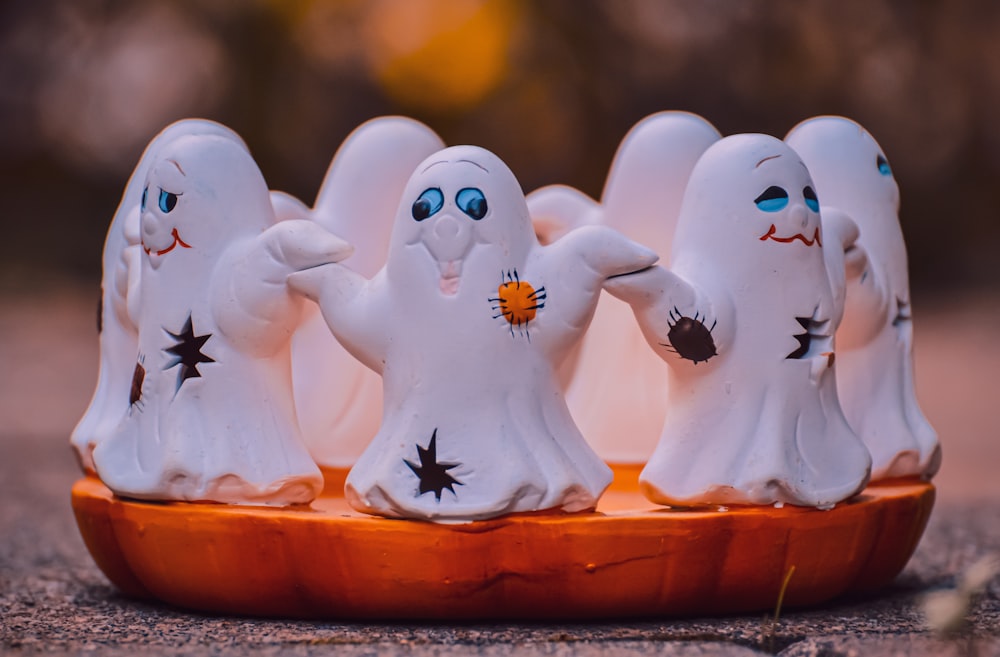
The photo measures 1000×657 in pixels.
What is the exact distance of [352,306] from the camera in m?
2.87

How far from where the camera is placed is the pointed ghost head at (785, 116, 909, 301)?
136 inches

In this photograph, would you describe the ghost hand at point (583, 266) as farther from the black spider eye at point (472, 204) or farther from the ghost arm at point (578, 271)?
the black spider eye at point (472, 204)

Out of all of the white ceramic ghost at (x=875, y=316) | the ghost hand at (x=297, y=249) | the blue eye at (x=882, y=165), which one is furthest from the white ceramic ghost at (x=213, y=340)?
the blue eye at (x=882, y=165)

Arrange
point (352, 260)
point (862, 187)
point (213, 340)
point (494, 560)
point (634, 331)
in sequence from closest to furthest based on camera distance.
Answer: point (494, 560), point (213, 340), point (862, 187), point (352, 260), point (634, 331)

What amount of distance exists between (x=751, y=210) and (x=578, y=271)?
44cm

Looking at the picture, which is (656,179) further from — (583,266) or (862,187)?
(583,266)

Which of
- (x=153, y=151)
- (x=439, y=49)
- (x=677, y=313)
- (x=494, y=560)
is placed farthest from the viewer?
(x=439, y=49)

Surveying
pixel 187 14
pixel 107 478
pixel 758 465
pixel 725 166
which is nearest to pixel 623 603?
pixel 758 465

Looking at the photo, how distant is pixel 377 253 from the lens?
3.80 metres

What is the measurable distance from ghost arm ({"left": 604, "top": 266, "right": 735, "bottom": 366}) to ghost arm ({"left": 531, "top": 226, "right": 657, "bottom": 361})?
0.12ft

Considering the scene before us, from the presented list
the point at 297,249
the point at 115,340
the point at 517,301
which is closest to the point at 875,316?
the point at 517,301

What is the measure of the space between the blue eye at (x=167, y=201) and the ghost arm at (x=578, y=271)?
0.89m

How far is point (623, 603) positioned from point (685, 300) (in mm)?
677

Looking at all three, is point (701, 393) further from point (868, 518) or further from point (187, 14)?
point (187, 14)
